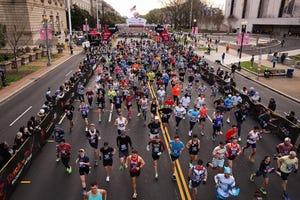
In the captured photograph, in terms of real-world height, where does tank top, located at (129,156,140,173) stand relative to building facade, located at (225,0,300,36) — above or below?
below

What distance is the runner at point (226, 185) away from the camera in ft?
21.9

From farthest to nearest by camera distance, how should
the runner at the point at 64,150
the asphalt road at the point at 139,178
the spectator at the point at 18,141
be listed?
the spectator at the point at 18,141 → the runner at the point at 64,150 → the asphalt road at the point at 139,178

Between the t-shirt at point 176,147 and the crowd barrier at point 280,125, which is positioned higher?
the t-shirt at point 176,147

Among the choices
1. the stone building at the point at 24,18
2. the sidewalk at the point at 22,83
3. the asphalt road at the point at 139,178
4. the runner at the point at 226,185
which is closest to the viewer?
the runner at the point at 226,185

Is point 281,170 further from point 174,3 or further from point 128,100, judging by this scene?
point 174,3

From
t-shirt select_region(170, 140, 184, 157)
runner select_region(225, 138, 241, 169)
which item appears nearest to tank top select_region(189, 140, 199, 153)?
t-shirt select_region(170, 140, 184, 157)

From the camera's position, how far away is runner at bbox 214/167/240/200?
6.66 metres

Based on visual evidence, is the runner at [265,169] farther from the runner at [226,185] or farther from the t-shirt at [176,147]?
the t-shirt at [176,147]

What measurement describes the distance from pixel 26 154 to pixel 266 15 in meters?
88.4

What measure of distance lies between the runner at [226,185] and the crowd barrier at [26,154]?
6426 mm

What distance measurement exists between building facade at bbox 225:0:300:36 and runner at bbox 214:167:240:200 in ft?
242

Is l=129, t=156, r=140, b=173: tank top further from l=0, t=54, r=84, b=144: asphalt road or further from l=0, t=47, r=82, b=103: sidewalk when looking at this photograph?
l=0, t=47, r=82, b=103: sidewalk

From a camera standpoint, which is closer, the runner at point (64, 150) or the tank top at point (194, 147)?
the runner at point (64, 150)

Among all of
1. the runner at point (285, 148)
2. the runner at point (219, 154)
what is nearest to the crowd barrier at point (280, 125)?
the runner at point (285, 148)
